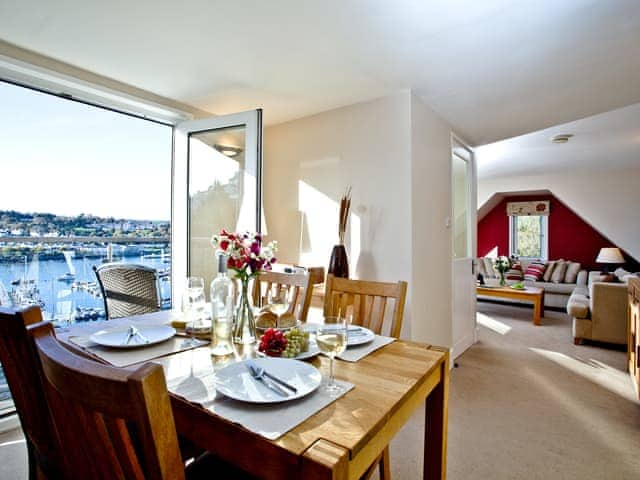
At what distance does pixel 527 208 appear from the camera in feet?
25.3

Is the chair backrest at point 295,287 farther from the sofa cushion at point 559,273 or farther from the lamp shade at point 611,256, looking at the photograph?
the lamp shade at point 611,256

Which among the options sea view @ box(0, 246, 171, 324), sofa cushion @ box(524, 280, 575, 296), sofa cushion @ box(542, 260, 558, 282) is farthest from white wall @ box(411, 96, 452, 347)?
sofa cushion @ box(542, 260, 558, 282)

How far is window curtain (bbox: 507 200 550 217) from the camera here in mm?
7520

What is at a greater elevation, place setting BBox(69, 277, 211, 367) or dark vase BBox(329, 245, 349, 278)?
dark vase BBox(329, 245, 349, 278)

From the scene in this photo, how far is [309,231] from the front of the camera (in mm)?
3201

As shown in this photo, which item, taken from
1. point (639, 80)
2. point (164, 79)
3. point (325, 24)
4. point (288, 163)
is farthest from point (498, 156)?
point (164, 79)

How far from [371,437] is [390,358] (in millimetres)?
448

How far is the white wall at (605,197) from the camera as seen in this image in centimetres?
611

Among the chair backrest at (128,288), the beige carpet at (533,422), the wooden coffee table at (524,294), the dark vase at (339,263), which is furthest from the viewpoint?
the wooden coffee table at (524,294)

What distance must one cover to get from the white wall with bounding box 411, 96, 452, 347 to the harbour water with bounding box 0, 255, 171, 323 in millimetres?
2169

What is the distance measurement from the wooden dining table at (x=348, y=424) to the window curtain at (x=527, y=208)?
7598 millimetres

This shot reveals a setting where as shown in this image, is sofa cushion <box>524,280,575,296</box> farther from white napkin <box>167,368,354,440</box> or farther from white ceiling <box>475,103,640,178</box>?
white napkin <box>167,368,354,440</box>

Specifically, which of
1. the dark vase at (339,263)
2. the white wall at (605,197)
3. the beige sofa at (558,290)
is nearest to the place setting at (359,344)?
the dark vase at (339,263)

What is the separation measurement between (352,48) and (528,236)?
24.0 ft
